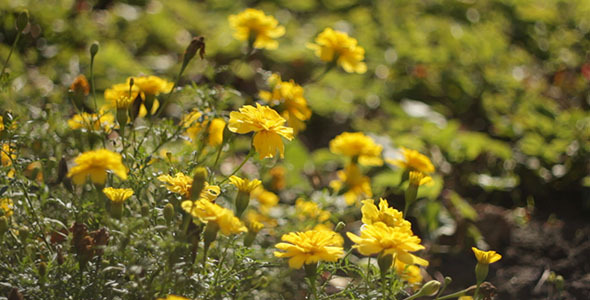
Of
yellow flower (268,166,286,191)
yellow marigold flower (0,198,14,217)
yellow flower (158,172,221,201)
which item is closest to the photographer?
yellow flower (158,172,221,201)

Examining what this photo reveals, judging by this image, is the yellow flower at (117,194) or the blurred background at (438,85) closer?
the yellow flower at (117,194)

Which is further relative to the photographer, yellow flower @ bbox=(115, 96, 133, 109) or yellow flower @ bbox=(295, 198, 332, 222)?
yellow flower @ bbox=(295, 198, 332, 222)

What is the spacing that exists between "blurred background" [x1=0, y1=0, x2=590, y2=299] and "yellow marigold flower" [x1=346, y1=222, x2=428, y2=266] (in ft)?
2.40

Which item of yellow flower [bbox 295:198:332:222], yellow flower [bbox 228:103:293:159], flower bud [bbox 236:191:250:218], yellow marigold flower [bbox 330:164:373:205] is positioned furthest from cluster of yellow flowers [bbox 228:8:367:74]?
flower bud [bbox 236:191:250:218]

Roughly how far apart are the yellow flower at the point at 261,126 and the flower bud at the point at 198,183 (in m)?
0.20

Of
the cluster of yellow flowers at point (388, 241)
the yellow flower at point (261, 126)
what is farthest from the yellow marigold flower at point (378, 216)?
the yellow flower at point (261, 126)

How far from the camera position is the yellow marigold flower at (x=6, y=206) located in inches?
56.7

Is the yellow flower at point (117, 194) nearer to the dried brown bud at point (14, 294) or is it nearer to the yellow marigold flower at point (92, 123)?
the dried brown bud at point (14, 294)

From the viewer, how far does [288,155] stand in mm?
2771

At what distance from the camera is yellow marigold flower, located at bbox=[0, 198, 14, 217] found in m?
1.44

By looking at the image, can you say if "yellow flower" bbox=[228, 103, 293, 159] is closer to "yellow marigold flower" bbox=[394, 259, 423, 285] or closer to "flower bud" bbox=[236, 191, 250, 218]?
"flower bud" bbox=[236, 191, 250, 218]

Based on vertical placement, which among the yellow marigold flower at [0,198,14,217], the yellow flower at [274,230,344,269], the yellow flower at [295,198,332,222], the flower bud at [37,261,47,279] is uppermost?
the yellow flower at [274,230,344,269]

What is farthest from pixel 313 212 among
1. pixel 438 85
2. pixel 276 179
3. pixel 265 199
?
pixel 438 85

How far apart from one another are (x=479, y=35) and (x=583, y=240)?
1.62m
